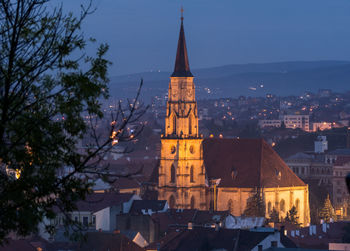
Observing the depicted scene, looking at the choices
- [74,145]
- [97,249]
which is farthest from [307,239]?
[74,145]

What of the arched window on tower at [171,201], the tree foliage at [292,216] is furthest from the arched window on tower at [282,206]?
the arched window on tower at [171,201]

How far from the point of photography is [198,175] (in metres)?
85.0

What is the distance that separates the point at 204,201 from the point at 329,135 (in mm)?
83748

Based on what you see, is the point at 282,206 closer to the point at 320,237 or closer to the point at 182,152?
the point at 182,152

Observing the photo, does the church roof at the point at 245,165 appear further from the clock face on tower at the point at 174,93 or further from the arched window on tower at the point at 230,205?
the clock face on tower at the point at 174,93

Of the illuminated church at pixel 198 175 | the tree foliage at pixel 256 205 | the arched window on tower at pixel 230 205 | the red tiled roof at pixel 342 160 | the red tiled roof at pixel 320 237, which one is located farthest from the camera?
the red tiled roof at pixel 342 160

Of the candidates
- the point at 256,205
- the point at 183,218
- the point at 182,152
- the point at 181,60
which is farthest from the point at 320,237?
the point at 181,60

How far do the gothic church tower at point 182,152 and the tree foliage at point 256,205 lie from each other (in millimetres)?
3457

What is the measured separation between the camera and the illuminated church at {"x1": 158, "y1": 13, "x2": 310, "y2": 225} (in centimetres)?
8381

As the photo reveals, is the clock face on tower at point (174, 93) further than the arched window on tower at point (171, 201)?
Yes

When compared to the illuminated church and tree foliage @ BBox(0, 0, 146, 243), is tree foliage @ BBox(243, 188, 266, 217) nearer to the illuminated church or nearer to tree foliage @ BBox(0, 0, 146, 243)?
the illuminated church

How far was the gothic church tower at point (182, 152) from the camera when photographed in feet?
275

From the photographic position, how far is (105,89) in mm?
16125

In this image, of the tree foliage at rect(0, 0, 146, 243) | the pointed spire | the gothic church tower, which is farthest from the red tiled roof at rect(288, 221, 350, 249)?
the tree foliage at rect(0, 0, 146, 243)
